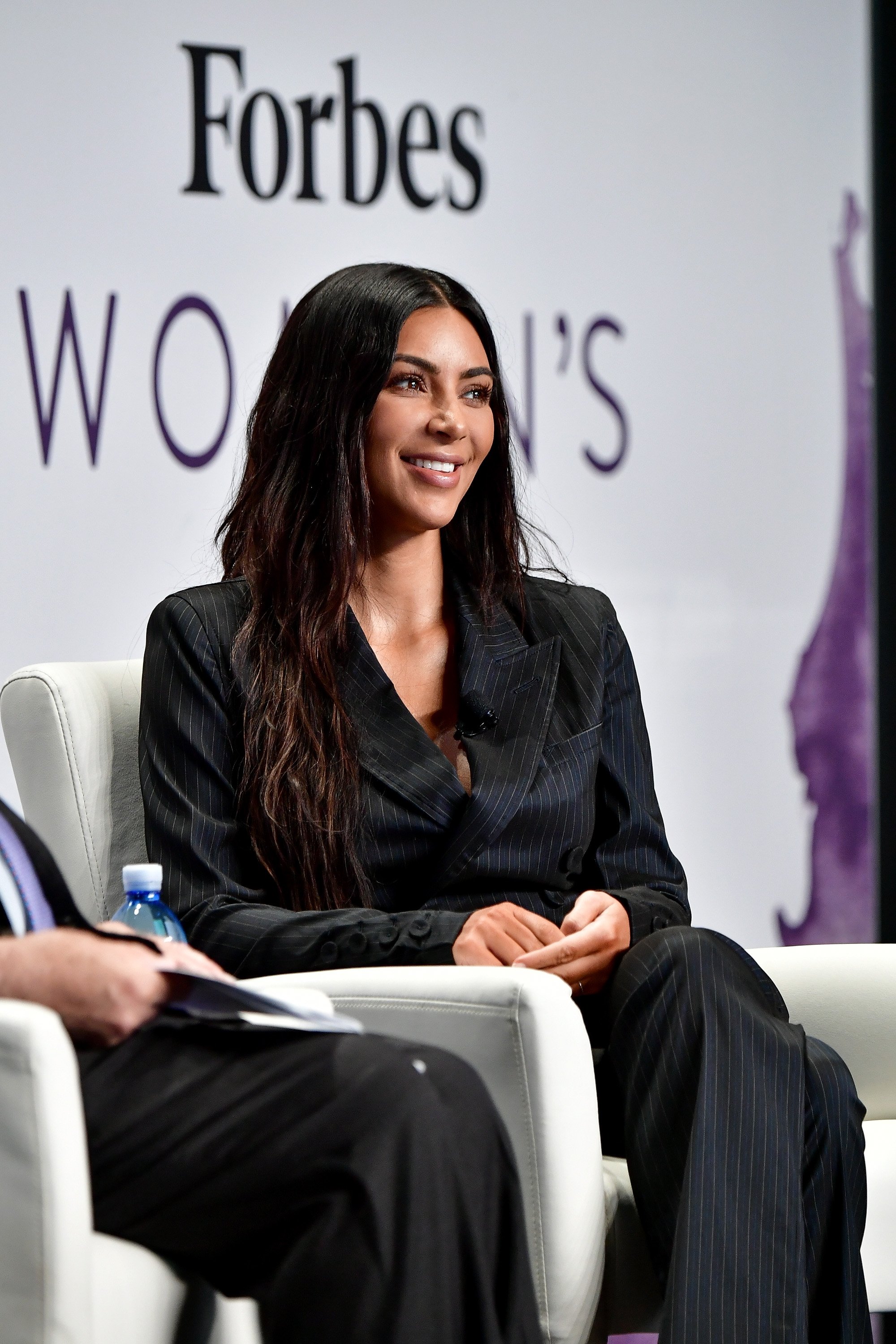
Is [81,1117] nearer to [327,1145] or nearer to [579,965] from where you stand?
[327,1145]

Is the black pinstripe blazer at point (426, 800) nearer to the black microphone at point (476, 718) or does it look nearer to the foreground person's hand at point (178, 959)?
the black microphone at point (476, 718)

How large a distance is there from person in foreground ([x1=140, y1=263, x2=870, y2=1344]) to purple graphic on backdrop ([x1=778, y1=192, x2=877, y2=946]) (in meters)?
1.23

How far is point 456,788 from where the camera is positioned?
1907 millimetres

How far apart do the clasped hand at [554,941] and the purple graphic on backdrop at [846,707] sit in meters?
1.61

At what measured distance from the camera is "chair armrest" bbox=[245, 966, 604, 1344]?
145 cm

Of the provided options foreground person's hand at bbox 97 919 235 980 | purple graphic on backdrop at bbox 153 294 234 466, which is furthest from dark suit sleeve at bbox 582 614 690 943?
purple graphic on backdrop at bbox 153 294 234 466

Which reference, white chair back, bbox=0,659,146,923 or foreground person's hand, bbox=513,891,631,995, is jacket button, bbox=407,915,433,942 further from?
white chair back, bbox=0,659,146,923

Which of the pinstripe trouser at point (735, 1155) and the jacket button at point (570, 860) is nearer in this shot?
the pinstripe trouser at point (735, 1155)

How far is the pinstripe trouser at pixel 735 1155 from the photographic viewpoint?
145 cm

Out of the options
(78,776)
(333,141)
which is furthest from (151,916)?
(333,141)

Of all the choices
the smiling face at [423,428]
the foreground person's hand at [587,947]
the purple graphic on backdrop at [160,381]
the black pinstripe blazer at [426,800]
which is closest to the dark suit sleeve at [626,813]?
the black pinstripe blazer at [426,800]

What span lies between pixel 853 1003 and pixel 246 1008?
990 millimetres

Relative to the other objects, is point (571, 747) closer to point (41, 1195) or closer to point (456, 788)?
point (456, 788)

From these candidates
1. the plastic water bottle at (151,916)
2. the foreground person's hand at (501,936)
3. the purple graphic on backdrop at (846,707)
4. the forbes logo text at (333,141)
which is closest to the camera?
the foreground person's hand at (501,936)
